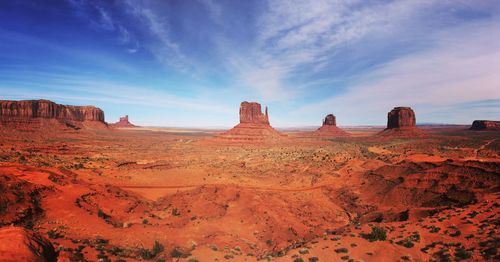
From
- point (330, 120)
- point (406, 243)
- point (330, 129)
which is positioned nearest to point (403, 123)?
point (330, 129)

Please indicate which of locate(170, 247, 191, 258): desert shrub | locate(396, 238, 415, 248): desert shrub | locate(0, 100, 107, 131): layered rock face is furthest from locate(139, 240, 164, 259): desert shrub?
locate(0, 100, 107, 131): layered rock face

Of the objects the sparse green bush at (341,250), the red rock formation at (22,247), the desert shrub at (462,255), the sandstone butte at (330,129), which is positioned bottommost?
the sparse green bush at (341,250)

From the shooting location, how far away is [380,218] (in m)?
20.4

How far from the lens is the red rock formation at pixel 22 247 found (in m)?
7.79

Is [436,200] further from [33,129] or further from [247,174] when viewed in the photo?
[33,129]

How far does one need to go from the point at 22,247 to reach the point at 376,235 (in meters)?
15.8

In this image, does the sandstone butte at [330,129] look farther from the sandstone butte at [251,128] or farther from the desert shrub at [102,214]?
the desert shrub at [102,214]

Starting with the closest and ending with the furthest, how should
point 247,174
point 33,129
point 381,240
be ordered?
1. point 381,240
2. point 247,174
3. point 33,129

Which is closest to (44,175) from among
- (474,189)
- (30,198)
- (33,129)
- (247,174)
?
(30,198)

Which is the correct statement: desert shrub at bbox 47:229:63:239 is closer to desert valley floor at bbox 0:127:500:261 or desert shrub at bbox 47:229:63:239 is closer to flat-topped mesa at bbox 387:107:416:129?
desert valley floor at bbox 0:127:500:261

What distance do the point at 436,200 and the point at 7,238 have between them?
2784cm

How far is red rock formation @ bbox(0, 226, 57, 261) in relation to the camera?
7793 mm

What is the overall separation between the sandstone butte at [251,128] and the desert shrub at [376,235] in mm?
74510

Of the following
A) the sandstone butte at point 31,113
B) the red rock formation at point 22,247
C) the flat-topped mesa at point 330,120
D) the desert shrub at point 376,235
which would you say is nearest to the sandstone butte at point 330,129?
the flat-topped mesa at point 330,120
